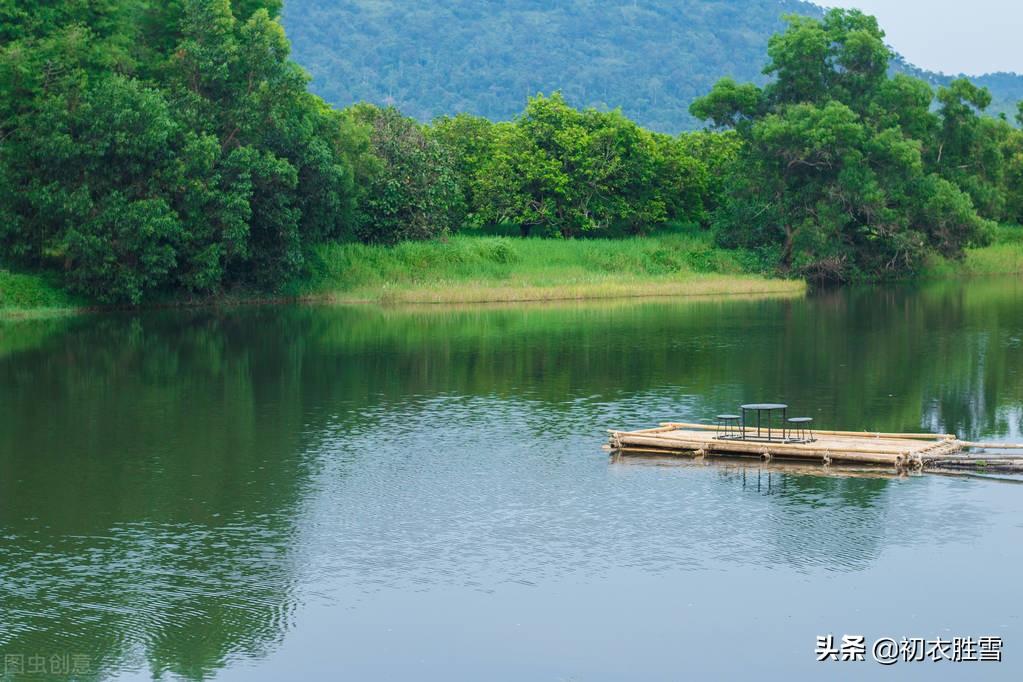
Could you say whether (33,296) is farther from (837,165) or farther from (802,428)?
(837,165)

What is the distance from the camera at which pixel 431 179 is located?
7088cm

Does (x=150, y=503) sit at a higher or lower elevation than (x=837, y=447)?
lower

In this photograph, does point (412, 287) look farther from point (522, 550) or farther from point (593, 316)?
point (522, 550)

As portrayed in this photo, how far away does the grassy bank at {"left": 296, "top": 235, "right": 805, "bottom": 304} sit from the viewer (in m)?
65.8

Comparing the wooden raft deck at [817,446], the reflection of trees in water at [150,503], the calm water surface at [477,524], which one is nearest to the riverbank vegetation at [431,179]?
the reflection of trees in water at [150,503]

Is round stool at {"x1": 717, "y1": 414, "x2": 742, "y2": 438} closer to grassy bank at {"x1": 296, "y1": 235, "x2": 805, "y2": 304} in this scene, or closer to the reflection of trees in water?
the reflection of trees in water

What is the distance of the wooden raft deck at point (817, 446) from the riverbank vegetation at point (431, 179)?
33.4 metres

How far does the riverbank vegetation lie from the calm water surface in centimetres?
1590

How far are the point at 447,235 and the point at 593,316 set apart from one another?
16.0m

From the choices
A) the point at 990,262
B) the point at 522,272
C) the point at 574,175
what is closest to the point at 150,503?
the point at 522,272

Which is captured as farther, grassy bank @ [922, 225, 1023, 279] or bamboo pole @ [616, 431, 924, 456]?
grassy bank @ [922, 225, 1023, 279]

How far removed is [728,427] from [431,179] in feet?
141

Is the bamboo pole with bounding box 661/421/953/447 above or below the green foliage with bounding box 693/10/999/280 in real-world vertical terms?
below

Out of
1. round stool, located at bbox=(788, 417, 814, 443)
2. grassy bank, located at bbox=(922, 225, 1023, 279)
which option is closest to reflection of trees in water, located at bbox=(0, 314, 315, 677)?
round stool, located at bbox=(788, 417, 814, 443)
